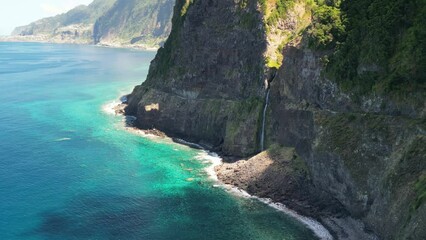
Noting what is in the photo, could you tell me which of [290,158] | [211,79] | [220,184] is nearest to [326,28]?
[290,158]

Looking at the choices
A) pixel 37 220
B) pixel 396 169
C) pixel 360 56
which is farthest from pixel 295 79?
pixel 37 220

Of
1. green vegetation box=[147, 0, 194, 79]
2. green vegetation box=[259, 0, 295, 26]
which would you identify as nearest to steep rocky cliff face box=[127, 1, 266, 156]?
green vegetation box=[147, 0, 194, 79]

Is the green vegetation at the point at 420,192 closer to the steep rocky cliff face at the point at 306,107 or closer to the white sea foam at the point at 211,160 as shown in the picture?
the steep rocky cliff face at the point at 306,107

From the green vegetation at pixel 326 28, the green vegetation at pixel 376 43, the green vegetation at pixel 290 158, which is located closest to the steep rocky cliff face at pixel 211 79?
the green vegetation at pixel 290 158

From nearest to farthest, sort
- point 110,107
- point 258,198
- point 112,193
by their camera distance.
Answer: point 258,198
point 112,193
point 110,107

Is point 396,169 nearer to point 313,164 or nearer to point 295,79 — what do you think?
point 313,164

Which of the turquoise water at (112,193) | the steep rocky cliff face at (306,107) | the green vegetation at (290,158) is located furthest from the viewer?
the green vegetation at (290,158)

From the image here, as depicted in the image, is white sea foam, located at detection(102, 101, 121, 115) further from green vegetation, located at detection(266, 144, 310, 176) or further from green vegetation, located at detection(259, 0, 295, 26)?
green vegetation, located at detection(266, 144, 310, 176)

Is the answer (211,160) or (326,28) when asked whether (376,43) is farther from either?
(211,160)
